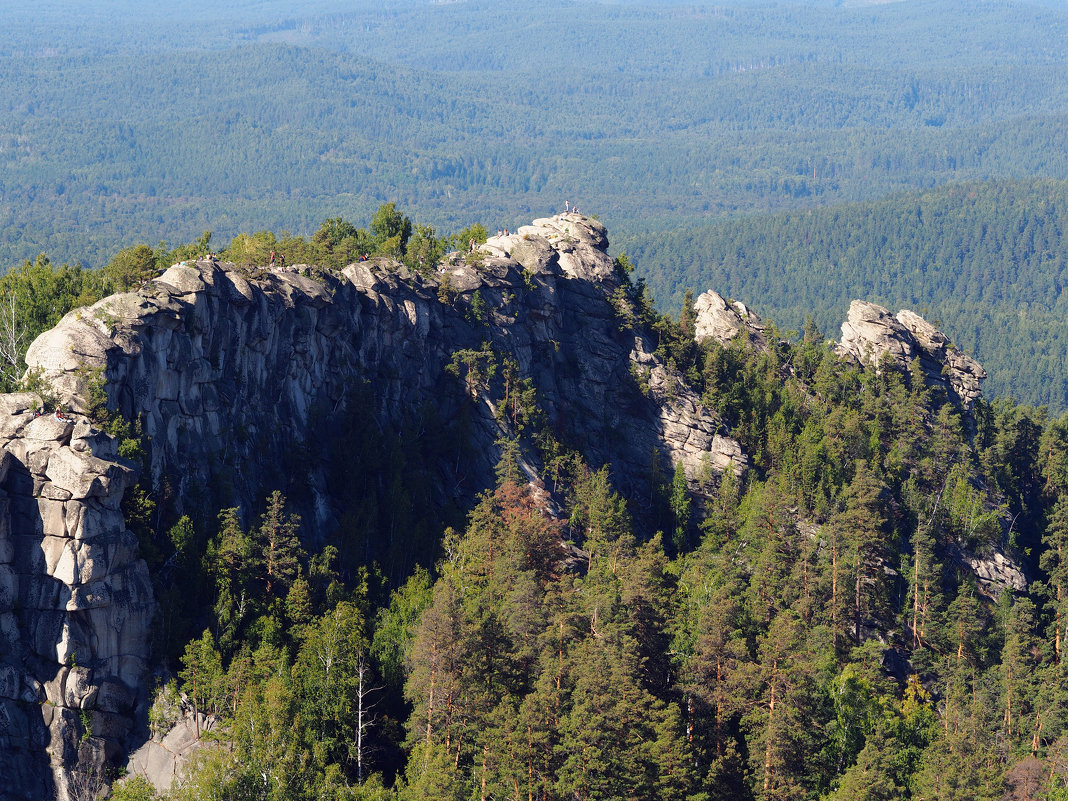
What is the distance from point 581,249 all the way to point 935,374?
2962 centimetres

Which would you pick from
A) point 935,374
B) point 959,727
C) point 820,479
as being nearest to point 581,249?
point 820,479

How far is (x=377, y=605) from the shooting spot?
228 feet

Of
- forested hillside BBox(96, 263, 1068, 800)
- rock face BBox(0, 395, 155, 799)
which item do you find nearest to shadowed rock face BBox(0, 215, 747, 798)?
rock face BBox(0, 395, 155, 799)

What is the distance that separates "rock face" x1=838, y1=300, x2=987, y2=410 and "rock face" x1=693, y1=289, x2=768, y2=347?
271 inches

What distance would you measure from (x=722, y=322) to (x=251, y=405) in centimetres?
4573

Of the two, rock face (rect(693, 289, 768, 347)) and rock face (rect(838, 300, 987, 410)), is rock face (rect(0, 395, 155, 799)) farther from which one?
rock face (rect(838, 300, 987, 410))

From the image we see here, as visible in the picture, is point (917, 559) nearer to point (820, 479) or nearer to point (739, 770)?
point (820, 479)

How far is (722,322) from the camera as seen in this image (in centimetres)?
10888

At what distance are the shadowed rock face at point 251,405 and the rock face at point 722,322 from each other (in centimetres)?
1100

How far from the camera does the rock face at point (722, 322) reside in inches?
4250

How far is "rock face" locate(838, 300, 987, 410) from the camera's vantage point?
110875 millimetres

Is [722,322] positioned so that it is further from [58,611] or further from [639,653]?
[58,611]

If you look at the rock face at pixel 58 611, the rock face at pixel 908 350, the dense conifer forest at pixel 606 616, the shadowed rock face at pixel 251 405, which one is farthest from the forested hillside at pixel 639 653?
the rock face at pixel 908 350

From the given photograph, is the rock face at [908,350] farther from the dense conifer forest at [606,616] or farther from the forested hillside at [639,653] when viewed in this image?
the forested hillside at [639,653]
